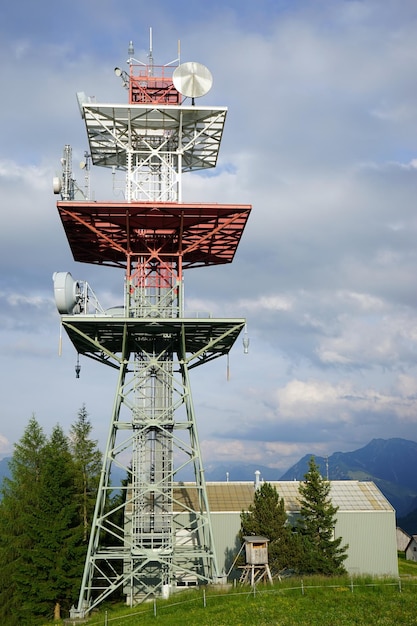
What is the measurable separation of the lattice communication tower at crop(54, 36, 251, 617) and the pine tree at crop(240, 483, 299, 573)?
4153mm

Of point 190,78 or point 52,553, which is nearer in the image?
point 190,78

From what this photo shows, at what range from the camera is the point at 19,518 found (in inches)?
2083

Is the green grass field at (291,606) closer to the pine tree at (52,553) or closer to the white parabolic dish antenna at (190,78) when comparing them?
the pine tree at (52,553)

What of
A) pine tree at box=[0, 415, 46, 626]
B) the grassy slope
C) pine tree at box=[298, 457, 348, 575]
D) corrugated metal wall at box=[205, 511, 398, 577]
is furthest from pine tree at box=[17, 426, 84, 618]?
pine tree at box=[298, 457, 348, 575]

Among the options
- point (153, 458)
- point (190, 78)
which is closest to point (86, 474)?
point (153, 458)

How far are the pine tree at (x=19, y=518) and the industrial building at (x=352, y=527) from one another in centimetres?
1264

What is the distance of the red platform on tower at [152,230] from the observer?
129 feet

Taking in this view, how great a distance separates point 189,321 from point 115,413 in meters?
6.87

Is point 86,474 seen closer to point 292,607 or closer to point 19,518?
point 19,518

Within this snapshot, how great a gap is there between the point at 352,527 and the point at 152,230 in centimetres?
2778

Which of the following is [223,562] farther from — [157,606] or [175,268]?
[175,268]

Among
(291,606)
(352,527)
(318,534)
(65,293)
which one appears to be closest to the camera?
(291,606)

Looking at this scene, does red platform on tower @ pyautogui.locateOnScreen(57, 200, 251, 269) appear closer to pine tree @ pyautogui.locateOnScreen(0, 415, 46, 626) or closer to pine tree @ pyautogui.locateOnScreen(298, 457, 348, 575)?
pine tree @ pyautogui.locateOnScreen(298, 457, 348, 575)

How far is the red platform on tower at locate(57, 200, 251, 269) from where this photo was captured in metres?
39.2
